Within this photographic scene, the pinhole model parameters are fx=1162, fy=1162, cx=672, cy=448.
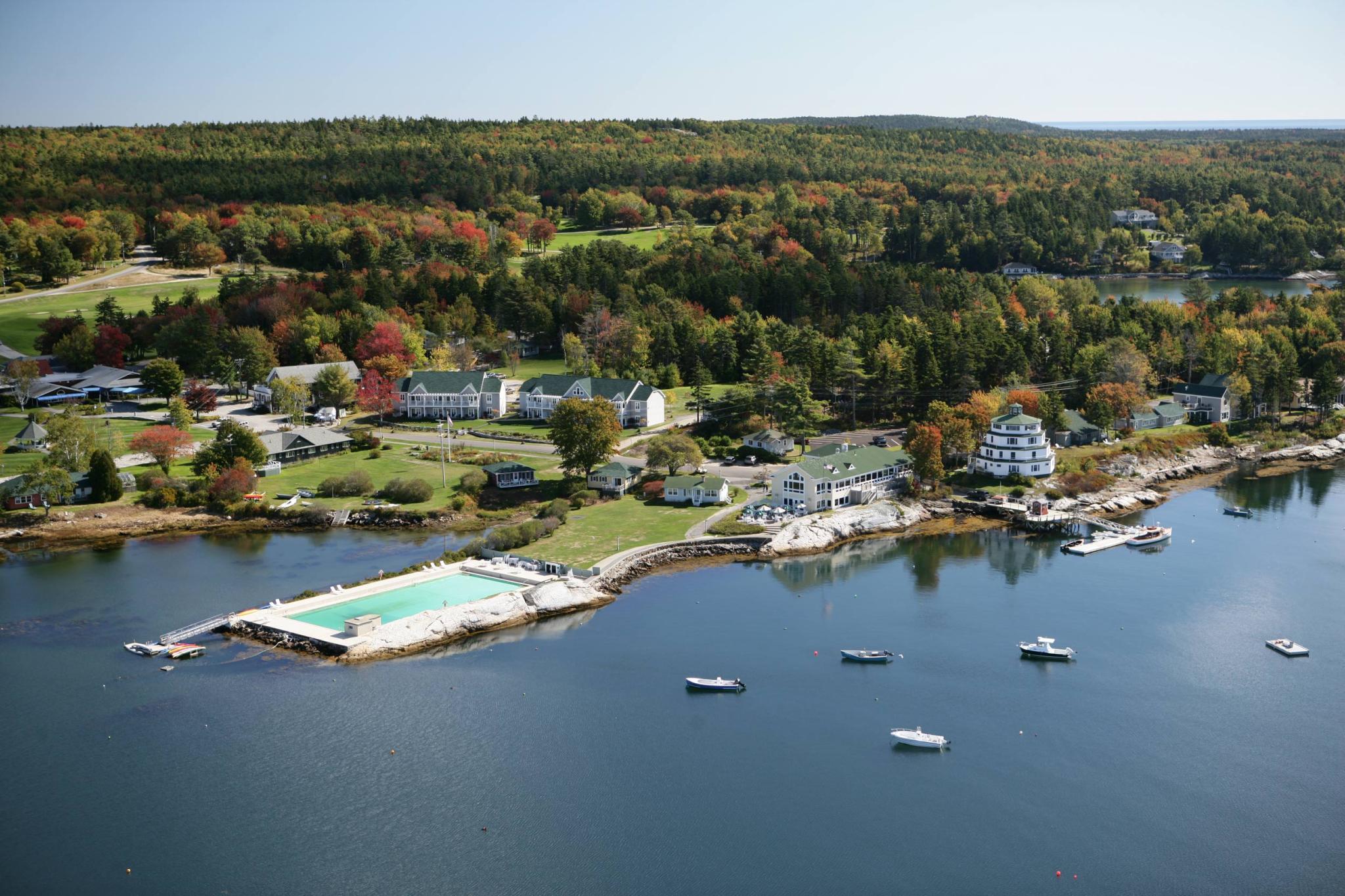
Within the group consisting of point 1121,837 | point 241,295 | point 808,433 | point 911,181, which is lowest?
point 1121,837

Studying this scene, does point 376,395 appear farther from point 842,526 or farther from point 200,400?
point 842,526

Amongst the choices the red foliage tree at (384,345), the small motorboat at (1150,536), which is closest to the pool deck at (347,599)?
the small motorboat at (1150,536)

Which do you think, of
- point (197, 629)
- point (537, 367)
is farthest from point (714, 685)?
point (537, 367)

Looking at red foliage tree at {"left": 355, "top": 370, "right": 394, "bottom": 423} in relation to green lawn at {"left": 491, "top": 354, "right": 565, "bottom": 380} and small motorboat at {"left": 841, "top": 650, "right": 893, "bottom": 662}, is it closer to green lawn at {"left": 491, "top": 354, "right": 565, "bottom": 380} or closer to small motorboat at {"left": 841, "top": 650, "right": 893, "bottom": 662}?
green lawn at {"left": 491, "top": 354, "right": 565, "bottom": 380}

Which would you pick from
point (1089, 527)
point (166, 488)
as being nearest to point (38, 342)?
point (166, 488)

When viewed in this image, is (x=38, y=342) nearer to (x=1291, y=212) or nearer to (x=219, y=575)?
(x=219, y=575)

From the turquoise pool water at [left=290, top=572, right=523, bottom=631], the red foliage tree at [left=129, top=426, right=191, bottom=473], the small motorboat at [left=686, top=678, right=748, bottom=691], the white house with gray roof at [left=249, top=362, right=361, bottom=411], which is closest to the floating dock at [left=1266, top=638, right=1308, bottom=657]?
the small motorboat at [left=686, top=678, right=748, bottom=691]

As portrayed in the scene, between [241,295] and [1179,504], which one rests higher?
[241,295]
